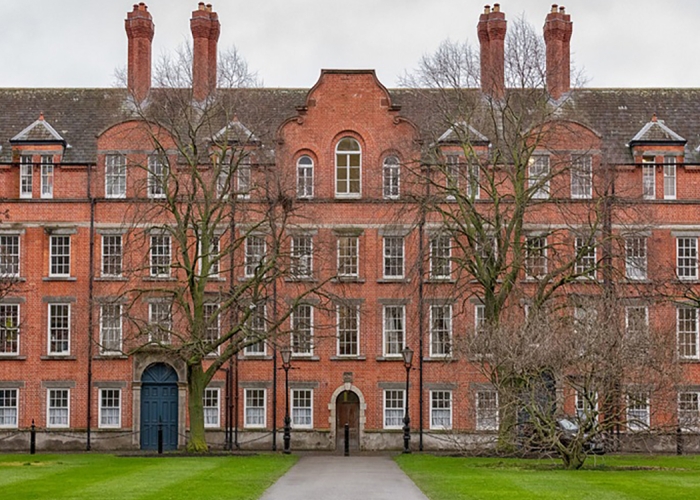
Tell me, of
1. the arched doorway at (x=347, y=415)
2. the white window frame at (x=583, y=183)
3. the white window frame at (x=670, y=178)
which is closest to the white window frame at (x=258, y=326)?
the arched doorway at (x=347, y=415)

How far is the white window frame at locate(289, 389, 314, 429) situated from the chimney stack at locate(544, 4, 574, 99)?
16.6m

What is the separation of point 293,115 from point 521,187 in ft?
40.5

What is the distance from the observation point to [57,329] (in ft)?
161

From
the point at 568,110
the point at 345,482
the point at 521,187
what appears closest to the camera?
the point at 345,482

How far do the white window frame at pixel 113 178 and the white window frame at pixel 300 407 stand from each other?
34.2ft

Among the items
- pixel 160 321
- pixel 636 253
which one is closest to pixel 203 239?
pixel 160 321

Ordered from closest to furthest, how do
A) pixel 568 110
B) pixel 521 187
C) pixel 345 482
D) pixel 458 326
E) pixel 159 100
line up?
pixel 345 482, pixel 521 187, pixel 159 100, pixel 458 326, pixel 568 110

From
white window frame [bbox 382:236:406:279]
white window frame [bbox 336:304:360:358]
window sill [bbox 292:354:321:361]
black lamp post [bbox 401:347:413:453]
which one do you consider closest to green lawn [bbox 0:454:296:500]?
black lamp post [bbox 401:347:413:453]

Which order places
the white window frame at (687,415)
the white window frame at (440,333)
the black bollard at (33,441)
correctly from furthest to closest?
the white window frame at (440,333) → the black bollard at (33,441) → the white window frame at (687,415)

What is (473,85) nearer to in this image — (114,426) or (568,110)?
(568,110)

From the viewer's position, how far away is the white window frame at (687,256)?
161 feet

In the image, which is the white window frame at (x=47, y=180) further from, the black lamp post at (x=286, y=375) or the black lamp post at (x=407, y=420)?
the black lamp post at (x=407, y=420)

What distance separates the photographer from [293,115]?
51281 millimetres

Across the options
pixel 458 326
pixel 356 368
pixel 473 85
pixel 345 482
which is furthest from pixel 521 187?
pixel 345 482
